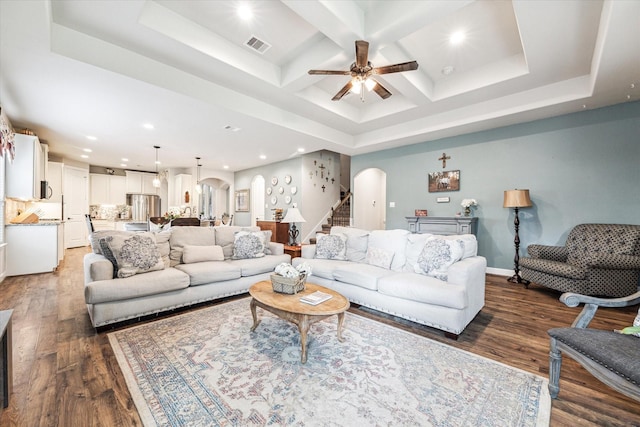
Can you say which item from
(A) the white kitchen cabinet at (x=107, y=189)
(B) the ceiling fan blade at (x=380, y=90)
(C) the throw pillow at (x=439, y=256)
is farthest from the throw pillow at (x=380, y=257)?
(A) the white kitchen cabinet at (x=107, y=189)

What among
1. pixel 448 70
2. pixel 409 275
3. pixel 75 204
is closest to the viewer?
pixel 409 275

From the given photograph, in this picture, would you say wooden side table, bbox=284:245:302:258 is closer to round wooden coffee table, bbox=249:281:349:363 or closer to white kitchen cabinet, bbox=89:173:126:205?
round wooden coffee table, bbox=249:281:349:363

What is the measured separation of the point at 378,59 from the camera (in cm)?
323

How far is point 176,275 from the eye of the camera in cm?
289

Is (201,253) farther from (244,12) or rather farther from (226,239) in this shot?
(244,12)

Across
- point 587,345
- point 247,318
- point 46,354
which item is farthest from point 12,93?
point 587,345

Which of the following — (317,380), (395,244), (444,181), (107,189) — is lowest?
(317,380)

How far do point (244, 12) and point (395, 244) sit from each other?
3.15 metres

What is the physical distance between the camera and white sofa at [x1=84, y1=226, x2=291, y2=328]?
98.5 inches

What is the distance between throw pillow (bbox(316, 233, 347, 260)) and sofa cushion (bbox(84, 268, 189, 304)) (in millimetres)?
1766

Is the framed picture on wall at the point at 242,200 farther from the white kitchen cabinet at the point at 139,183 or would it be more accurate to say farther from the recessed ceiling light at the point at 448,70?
the recessed ceiling light at the point at 448,70

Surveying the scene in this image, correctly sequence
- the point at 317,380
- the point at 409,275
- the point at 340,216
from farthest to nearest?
the point at 340,216, the point at 409,275, the point at 317,380

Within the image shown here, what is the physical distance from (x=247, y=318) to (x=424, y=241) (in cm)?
226

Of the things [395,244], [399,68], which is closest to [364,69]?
[399,68]
